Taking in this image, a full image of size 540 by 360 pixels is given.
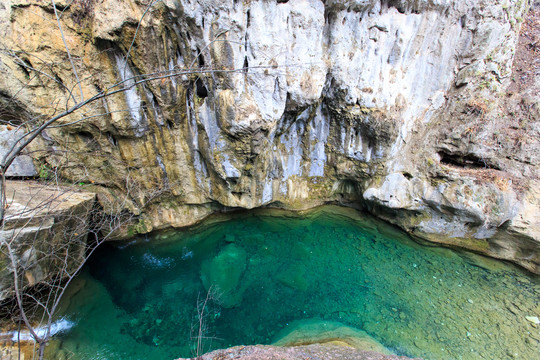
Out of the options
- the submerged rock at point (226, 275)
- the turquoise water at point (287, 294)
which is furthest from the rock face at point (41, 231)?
the submerged rock at point (226, 275)

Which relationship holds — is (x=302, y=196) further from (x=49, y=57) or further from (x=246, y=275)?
(x=49, y=57)

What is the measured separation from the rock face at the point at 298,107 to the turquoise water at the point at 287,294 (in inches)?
33.2

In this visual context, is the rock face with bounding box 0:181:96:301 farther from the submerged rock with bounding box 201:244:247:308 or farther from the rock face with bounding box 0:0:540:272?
the submerged rock with bounding box 201:244:247:308

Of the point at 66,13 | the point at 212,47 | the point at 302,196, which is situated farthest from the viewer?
the point at 302,196

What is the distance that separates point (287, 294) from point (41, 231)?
503cm

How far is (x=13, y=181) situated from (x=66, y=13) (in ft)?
11.1

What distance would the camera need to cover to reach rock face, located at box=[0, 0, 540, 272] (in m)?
4.59

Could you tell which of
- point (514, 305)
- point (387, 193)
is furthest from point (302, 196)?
point (514, 305)

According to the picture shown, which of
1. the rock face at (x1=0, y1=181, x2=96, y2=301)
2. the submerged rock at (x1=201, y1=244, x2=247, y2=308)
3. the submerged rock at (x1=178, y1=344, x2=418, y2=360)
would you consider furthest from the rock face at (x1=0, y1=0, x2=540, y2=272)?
the submerged rock at (x1=178, y1=344, x2=418, y2=360)

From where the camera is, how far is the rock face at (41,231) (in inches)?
152

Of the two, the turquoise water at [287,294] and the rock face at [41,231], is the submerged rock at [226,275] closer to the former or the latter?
the turquoise water at [287,294]

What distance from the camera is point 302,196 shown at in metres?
7.91

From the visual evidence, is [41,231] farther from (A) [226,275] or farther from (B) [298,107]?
(B) [298,107]

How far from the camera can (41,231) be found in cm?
428
